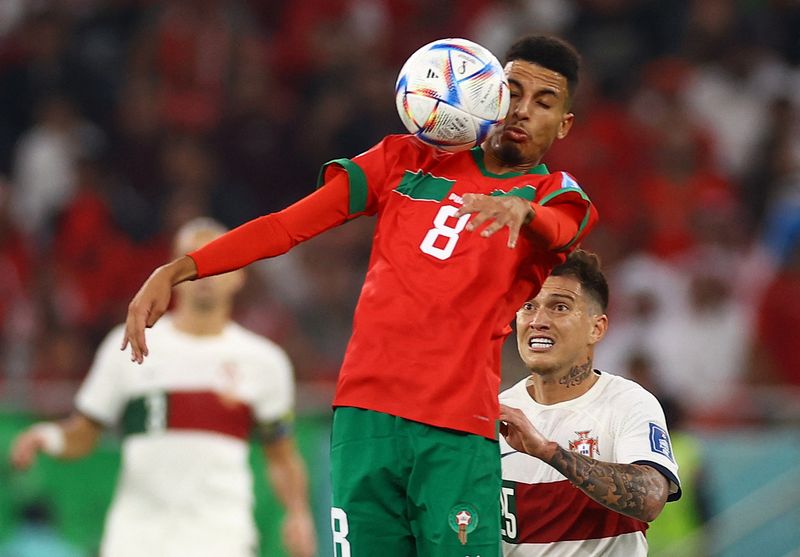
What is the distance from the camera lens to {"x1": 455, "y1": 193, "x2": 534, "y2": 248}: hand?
4.05 meters

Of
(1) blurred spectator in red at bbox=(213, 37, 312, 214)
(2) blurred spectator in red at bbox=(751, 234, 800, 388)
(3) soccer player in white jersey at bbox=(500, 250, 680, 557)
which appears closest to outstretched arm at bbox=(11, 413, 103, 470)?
(3) soccer player in white jersey at bbox=(500, 250, 680, 557)

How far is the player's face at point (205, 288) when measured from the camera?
7566 millimetres

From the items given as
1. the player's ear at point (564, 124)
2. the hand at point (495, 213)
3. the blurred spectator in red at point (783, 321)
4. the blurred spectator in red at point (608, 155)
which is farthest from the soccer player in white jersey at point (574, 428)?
the blurred spectator in red at point (608, 155)

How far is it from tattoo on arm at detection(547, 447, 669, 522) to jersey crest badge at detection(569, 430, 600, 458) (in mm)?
324

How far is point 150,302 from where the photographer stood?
14.2 feet

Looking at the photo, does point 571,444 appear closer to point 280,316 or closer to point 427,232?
point 427,232

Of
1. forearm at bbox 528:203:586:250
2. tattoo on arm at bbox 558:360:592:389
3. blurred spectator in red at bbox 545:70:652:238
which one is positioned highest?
blurred spectator in red at bbox 545:70:652:238

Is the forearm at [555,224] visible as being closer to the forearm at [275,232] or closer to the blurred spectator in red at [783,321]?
the forearm at [275,232]

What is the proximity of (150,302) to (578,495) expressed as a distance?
169 centimetres

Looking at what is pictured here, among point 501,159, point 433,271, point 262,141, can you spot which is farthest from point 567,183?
point 262,141

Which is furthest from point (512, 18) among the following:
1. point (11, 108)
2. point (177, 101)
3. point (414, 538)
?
point (414, 538)

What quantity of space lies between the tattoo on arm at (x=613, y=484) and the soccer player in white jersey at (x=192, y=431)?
324cm

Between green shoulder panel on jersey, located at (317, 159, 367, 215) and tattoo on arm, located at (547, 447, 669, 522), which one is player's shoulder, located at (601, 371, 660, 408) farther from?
green shoulder panel on jersey, located at (317, 159, 367, 215)

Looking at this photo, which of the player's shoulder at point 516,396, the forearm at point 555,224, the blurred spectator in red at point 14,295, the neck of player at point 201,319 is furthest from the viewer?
the blurred spectator in red at point 14,295
